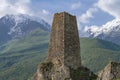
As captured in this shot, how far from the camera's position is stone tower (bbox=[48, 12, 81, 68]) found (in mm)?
70375

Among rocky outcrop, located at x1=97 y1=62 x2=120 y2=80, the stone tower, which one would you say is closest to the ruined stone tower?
the stone tower

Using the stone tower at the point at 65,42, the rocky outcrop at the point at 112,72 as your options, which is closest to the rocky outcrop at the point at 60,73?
the stone tower at the point at 65,42

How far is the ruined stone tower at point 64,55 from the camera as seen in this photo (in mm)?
69688

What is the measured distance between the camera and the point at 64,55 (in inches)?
2756

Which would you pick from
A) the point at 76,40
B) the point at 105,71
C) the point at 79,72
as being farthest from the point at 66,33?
the point at 105,71

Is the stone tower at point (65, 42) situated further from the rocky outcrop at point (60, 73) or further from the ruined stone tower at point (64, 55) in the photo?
the rocky outcrop at point (60, 73)

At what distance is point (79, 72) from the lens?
70188 mm

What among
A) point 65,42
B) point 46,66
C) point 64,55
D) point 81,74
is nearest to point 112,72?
point 81,74

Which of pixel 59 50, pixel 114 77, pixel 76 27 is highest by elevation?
pixel 76 27

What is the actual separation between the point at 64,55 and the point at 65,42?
2.51 metres

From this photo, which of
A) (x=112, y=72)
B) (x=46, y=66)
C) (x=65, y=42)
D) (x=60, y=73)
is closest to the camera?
(x=112, y=72)

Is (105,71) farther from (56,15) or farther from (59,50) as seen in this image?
(56,15)

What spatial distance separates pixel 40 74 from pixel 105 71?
14.8m

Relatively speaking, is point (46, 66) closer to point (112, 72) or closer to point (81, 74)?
point (81, 74)
